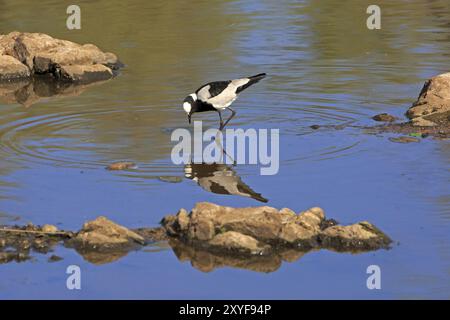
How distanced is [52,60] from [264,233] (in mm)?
9272

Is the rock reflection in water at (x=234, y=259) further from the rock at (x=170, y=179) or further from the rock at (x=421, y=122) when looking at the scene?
the rock at (x=421, y=122)

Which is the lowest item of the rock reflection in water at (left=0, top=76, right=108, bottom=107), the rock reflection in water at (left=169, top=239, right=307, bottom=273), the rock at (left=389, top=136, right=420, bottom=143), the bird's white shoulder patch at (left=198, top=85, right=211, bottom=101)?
the rock reflection in water at (left=169, top=239, right=307, bottom=273)

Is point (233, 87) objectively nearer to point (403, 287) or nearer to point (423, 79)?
point (423, 79)

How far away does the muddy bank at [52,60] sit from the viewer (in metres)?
17.3

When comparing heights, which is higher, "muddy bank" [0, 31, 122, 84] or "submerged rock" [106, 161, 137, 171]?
"muddy bank" [0, 31, 122, 84]

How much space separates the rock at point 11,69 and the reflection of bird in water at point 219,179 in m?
6.37

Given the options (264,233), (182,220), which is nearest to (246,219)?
(264,233)

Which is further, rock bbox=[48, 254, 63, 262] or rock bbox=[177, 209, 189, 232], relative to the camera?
rock bbox=[177, 209, 189, 232]

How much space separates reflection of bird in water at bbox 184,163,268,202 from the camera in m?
11.1

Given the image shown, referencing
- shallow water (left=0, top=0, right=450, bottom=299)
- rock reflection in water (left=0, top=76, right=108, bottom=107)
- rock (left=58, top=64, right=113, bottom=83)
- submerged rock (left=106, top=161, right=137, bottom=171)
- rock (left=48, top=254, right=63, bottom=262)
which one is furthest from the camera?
rock (left=58, top=64, right=113, bottom=83)

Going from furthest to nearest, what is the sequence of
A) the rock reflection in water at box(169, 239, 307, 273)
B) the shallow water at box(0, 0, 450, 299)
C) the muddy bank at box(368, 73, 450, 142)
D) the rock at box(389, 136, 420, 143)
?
1. the muddy bank at box(368, 73, 450, 142)
2. the rock at box(389, 136, 420, 143)
3. the rock reflection in water at box(169, 239, 307, 273)
4. the shallow water at box(0, 0, 450, 299)

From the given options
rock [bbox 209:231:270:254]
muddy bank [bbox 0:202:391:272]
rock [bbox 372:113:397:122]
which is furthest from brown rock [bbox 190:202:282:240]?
rock [bbox 372:113:397:122]

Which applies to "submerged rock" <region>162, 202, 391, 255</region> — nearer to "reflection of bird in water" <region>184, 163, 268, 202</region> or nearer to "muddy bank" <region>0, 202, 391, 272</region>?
"muddy bank" <region>0, 202, 391, 272</region>

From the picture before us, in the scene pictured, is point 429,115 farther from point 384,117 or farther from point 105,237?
point 105,237
